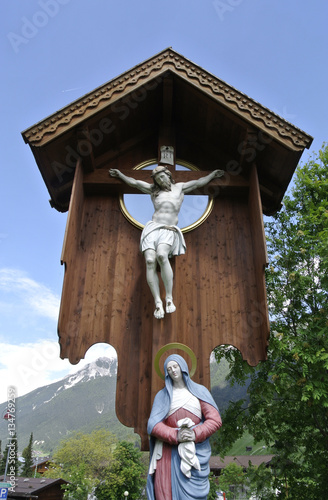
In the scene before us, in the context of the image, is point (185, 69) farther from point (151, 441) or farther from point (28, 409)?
point (28, 409)

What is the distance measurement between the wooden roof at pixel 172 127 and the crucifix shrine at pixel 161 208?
0.02m

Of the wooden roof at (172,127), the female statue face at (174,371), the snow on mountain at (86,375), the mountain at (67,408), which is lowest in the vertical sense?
the female statue face at (174,371)

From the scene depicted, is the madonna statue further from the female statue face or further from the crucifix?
the crucifix

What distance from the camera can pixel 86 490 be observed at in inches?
998

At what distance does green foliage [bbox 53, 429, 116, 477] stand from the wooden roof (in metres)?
28.2

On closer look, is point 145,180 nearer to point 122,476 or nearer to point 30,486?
point 30,486

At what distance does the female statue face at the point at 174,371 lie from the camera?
3.71m

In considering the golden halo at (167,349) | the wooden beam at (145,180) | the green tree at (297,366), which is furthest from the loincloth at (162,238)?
the green tree at (297,366)

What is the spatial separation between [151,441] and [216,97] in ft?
13.5

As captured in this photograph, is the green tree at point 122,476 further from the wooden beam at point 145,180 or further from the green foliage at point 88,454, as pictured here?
the wooden beam at point 145,180

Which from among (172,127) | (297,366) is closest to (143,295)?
(172,127)

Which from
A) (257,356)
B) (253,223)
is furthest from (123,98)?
(257,356)

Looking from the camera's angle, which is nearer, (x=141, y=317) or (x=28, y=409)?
(x=141, y=317)

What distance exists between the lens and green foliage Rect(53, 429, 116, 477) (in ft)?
94.7
